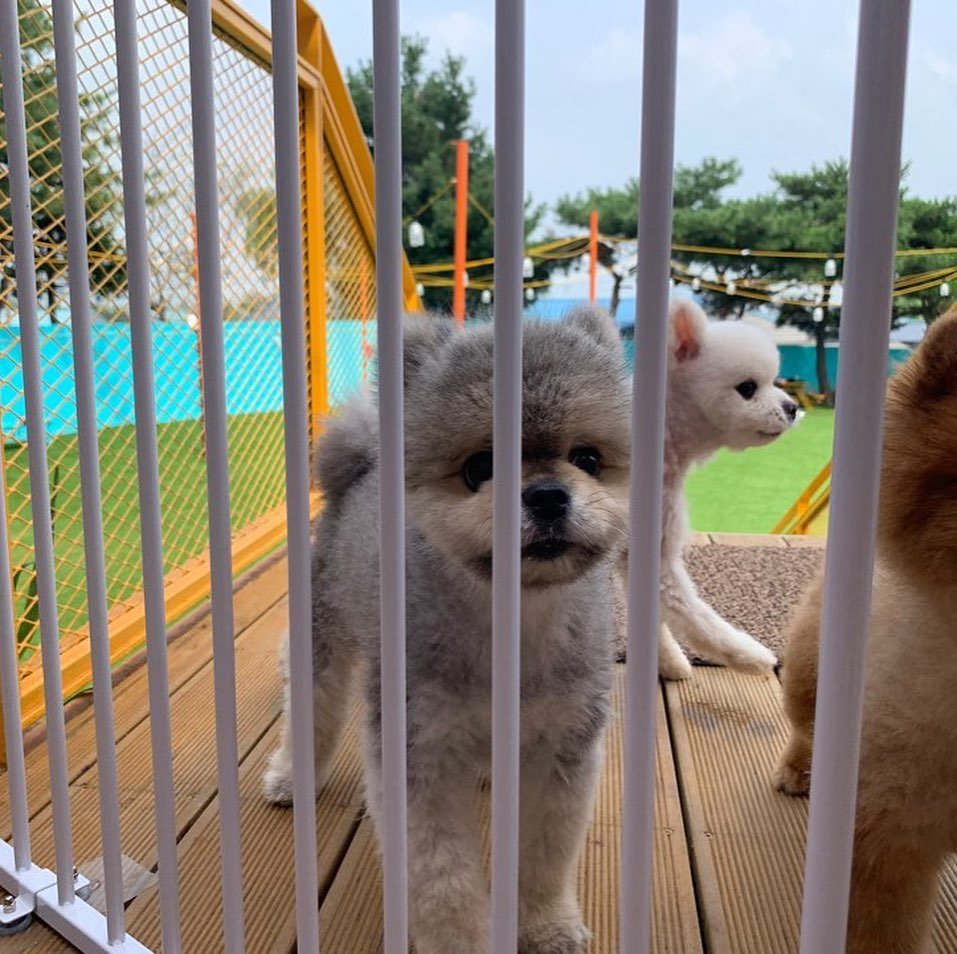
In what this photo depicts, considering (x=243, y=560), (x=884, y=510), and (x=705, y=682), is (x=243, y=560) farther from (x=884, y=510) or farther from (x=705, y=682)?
(x=884, y=510)

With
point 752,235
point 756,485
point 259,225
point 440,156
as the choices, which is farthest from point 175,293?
point 440,156

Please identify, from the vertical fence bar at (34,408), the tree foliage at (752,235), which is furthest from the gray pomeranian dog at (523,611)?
the tree foliage at (752,235)

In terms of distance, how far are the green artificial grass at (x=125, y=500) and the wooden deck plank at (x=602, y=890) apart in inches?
29.5

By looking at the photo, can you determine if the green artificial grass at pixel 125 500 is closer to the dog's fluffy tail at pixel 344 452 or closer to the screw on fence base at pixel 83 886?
the dog's fluffy tail at pixel 344 452

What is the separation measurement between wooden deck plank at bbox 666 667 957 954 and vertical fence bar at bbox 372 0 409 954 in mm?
565

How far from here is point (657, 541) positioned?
19.6 inches

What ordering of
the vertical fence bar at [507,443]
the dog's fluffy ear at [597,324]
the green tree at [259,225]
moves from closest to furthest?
the vertical fence bar at [507,443] < the dog's fluffy ear at [597,324] < the green tree at [259,225]

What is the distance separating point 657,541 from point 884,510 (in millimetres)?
Result: 379

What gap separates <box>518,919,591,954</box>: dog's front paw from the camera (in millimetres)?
990

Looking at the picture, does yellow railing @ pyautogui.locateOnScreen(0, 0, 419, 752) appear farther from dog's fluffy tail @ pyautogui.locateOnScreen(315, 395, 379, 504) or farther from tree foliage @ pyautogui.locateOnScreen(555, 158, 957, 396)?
tree foliage @ pyautogui.locateOnScreen(555, 158, 957, 396)

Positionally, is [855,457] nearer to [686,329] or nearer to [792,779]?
[792,779]

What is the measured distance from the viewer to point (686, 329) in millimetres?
1866

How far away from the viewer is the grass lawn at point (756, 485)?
500 cm

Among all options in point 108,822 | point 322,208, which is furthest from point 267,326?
point 108,822
